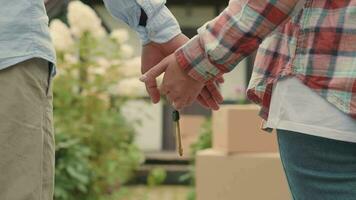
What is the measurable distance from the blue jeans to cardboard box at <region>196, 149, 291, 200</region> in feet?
5.58

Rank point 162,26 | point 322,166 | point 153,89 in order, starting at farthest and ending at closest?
1. point 162,26
2. point 153,89
3. point 322,166

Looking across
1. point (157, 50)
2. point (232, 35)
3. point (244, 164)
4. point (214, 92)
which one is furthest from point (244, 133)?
point (232, 35)

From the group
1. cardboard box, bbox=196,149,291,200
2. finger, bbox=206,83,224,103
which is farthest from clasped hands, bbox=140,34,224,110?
cardboard box, bbox=196,149,291,200

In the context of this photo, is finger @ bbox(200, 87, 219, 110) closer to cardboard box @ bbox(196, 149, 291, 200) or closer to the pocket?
the pocket

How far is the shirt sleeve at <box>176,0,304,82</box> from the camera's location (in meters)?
1.02

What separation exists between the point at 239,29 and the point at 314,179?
0.81ft

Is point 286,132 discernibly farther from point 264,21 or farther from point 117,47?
point 117,47

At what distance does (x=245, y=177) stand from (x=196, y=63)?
1704 millimetres

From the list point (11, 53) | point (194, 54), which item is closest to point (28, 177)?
point (11, 53)

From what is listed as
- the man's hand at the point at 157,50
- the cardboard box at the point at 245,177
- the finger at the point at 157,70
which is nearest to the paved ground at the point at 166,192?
the cardboard box at the point at 245,177

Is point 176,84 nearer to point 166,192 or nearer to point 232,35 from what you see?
point 232,35

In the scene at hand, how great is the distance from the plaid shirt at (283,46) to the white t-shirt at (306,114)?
1cm

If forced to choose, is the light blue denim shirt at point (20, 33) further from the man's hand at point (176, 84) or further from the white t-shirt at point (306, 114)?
the white t-shirt at point (306, 114)

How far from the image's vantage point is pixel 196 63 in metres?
1.10
